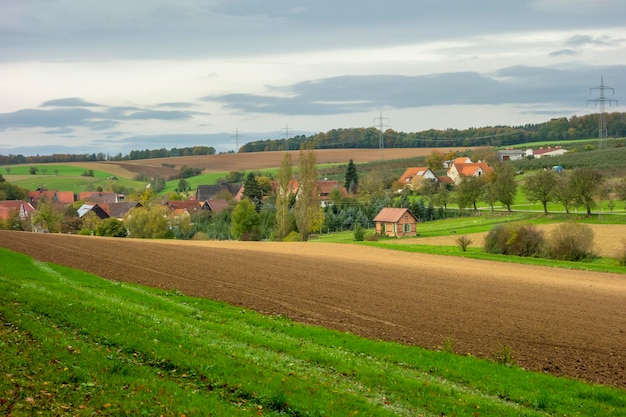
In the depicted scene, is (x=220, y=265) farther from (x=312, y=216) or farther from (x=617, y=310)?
(x=312, y=216)

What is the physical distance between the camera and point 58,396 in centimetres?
1118

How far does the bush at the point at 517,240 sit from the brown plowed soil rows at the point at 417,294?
7.13 meters

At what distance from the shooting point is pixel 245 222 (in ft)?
305

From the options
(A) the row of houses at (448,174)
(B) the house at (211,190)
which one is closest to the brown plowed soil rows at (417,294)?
(A) the row of houses at (448,174)

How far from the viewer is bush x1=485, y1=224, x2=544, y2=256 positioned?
59.1 m

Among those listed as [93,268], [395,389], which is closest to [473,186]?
[93,268]

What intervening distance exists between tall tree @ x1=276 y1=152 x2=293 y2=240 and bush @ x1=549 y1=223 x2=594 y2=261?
127 ft

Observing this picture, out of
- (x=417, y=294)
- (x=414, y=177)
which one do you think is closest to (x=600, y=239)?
(x=417, y=294)

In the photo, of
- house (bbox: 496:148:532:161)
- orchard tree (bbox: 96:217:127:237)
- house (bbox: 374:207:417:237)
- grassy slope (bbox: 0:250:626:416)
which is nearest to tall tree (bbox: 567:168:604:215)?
house (bbox: 374:207:417:237)

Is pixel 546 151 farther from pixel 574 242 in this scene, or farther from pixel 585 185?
pixel 574 242

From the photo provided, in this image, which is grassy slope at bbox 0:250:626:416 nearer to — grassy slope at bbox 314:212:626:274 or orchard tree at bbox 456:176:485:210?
grassy slope at bbox 314:212:626:274

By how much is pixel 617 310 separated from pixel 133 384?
25.0 metres

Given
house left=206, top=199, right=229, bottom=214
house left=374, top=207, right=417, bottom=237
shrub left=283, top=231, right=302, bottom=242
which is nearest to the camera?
shrub left=283, top=231, right=302, bottom=242

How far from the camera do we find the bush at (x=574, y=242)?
56.1m
